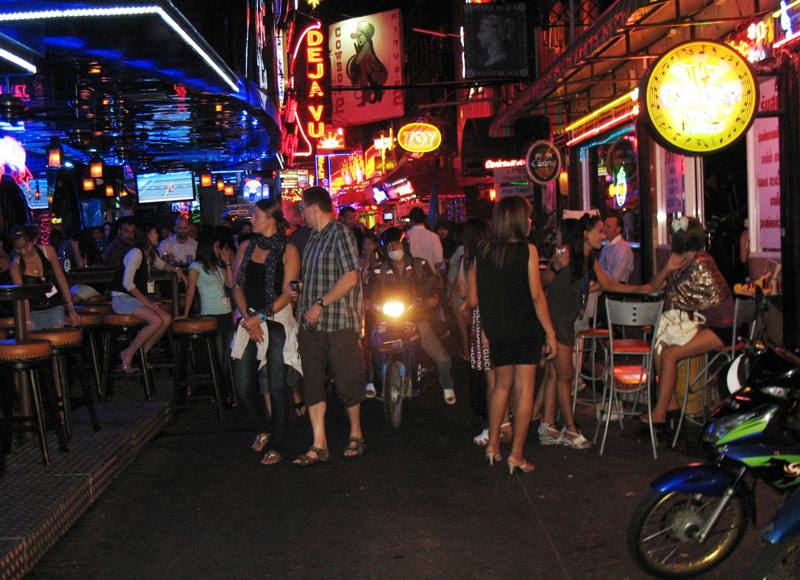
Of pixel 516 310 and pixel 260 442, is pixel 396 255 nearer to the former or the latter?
pixel 260 442

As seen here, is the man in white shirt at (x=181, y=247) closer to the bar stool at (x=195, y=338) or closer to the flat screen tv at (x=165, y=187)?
the bar stool at (x=195, y=338)

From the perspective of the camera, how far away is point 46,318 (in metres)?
9.59

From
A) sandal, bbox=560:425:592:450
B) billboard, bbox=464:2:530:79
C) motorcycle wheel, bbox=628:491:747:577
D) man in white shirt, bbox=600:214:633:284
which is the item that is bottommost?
sandal, bbox=560:425:592:450

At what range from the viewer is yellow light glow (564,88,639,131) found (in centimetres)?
1371

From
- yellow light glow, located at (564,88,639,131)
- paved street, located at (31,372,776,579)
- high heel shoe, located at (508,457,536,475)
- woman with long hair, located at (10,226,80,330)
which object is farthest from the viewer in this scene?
yellow light glow, located at (564,88,639,131)

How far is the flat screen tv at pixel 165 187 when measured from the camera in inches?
1005

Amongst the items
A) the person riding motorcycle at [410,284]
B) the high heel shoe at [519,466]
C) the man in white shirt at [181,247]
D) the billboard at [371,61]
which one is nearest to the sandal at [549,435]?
the high heel shoe at [519,466]

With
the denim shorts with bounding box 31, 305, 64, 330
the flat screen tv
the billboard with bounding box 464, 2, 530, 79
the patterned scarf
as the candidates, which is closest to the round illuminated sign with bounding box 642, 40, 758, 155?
the patterned scarf

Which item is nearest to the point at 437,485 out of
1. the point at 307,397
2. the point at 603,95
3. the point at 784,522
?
the point at 307,397

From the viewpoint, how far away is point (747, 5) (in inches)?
422

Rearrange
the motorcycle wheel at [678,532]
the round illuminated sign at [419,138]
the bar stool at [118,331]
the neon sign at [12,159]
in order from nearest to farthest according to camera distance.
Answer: the motorcycle wheel at [678,532]
the bar stool at [118,331]
the neon sign at [12,159]
the round illuminated sign at [419,138]

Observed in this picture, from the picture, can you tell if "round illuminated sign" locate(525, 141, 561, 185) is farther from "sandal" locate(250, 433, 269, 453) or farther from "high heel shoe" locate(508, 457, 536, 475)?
"high heel shoe" locate(508, 457, 536, 475)

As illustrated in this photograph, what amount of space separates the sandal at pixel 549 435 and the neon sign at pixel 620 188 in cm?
872

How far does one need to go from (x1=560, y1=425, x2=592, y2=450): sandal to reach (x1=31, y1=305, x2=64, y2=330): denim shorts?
510cm
